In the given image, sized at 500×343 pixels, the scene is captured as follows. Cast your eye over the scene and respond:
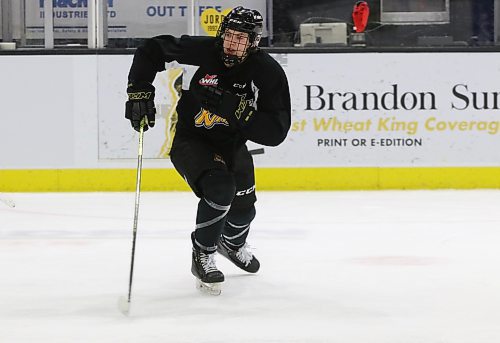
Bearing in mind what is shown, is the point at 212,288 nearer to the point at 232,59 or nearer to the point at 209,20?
the point at 232,59

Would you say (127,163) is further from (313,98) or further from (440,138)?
(440,138)

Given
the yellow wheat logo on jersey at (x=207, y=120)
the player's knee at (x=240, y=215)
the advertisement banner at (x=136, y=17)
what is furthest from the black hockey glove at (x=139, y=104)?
the advertisement banner at (x=136, y=17)

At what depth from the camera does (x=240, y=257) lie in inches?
144

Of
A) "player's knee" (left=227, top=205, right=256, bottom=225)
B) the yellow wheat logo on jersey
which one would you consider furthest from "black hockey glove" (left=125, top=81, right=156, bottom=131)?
"player's knee" (left=227, top=205, right=256, bottom=225)

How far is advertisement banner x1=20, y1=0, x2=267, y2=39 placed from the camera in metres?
6.87

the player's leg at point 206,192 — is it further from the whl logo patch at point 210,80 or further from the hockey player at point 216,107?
the whl logo patch at point 210,80

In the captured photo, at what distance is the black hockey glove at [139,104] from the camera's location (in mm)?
3246

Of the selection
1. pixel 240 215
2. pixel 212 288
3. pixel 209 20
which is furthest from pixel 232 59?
pixel 209 20

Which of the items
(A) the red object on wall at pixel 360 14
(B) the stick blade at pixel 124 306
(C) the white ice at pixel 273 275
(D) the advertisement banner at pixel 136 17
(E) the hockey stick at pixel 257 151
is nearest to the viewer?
(C) the white ice at pixel 273 275

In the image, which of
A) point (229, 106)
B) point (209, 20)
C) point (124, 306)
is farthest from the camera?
point (209, 20)

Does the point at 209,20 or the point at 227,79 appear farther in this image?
the point at 209,20

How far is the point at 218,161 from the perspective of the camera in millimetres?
3316

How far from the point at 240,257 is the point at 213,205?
47cm

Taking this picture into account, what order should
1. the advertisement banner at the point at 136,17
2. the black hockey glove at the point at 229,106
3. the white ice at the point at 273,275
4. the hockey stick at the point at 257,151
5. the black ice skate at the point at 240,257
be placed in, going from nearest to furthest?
the white ice at the point at 273,275
the black hockey glove at the point at 229,106
the black ice skate at the point at 240,257
the hockey stick at the point at 257,151
the advertisement banner at the point at 136,17
